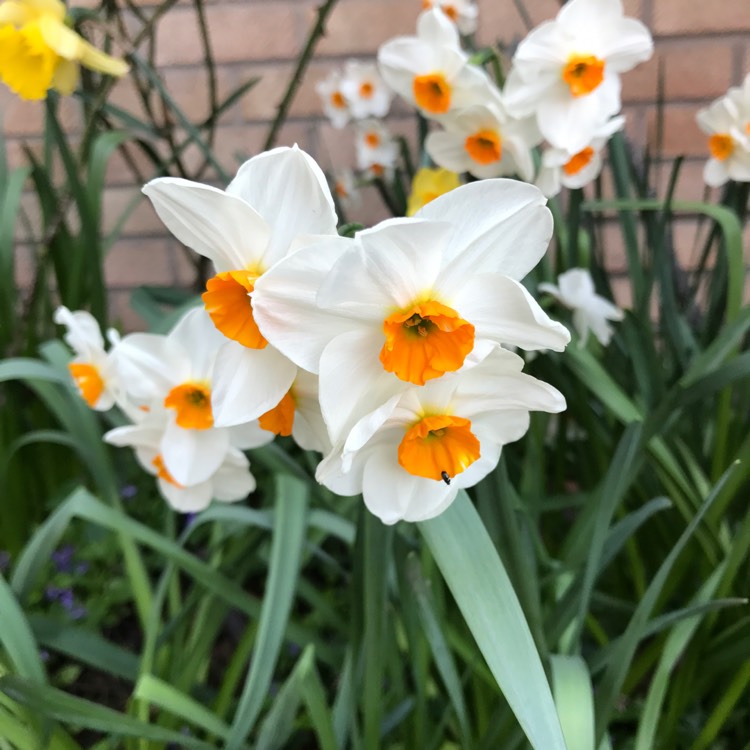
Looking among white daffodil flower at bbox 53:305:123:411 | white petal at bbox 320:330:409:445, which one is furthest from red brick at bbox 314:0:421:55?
white petal at bbox 320:330:409:445

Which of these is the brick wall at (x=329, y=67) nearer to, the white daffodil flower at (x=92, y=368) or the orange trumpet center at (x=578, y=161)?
the orange trumpet center at (x=578, y=161)

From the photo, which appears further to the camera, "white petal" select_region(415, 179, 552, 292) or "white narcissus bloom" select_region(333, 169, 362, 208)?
"white narcissus bloom" select_region(333, 169, 362, 208)

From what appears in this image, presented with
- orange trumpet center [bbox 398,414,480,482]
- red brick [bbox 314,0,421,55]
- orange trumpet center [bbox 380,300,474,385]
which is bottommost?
orange trumpet center [bbox 398,414,480,482]

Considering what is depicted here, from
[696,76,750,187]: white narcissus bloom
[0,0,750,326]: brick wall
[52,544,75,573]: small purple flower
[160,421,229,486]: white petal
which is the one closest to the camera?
[160,421,229,486]: white petal

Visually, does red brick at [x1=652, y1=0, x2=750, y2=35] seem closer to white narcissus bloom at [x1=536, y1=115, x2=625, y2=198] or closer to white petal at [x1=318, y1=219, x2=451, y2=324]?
white narcissus bloom at [x1=536, y1=115, x2=625, y2=198]

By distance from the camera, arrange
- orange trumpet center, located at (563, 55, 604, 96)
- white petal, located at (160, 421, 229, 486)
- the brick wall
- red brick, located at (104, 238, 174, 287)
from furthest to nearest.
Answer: red brick, located at (104, 238, 174, 287) < the brick wall < orange trumpet center, located at (563, 55, 604, 96) < white petal, located at (160, 421, 229, 486)

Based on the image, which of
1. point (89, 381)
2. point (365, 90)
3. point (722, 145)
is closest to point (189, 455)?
point (89, 381)

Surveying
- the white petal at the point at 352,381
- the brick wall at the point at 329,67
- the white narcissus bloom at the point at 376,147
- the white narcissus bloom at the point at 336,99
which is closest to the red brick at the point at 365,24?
the brick wall at the point at 329,67

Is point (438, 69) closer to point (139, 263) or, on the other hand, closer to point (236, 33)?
point (236, 33)
